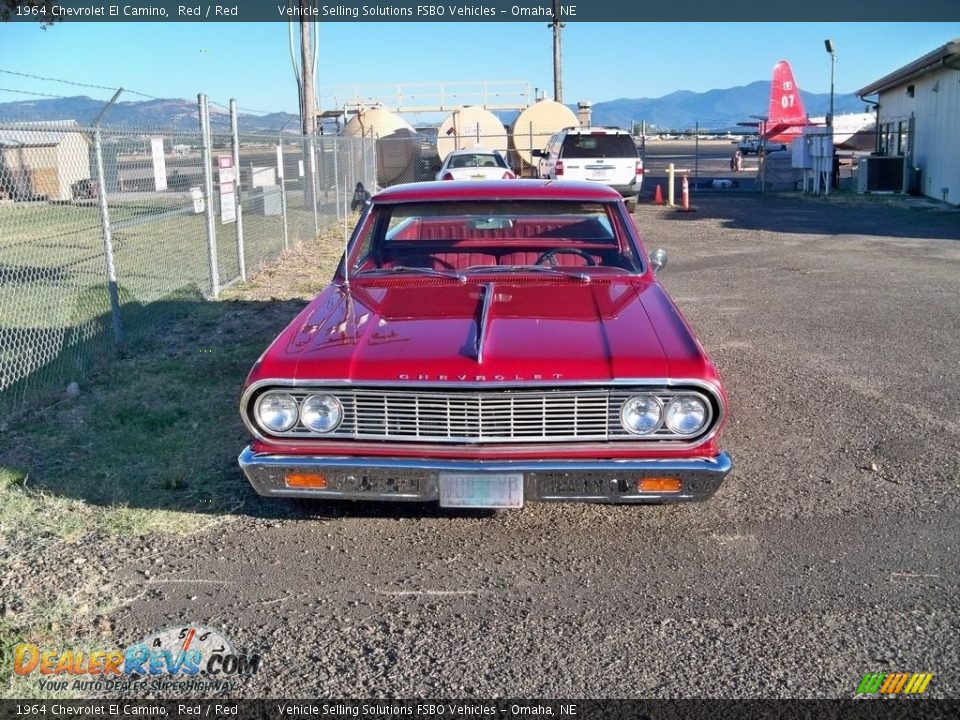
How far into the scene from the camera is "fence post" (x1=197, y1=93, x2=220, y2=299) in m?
10.5

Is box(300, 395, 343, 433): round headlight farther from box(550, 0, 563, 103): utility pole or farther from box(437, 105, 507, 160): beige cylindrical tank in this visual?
box(550, 0, 563, 103): utility pole

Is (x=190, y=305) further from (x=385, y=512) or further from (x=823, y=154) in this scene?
(x=823, y=154)

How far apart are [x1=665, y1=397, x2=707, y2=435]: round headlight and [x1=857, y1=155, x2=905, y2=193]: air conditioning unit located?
2430 cm

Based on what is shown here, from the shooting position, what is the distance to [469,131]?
1265 inches

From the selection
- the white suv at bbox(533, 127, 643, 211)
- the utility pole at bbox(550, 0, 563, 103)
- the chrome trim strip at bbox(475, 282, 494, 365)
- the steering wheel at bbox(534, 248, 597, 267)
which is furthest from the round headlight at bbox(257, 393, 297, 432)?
the utility pole at bbox(550, 0, 563, 103)

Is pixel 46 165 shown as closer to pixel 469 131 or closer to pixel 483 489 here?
pixel 483 489

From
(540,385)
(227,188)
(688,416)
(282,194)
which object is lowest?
(688,416)

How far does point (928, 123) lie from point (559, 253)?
22636 millimetres

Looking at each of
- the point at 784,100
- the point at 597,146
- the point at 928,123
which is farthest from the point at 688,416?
the point at 784,100

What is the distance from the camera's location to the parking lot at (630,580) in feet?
11.3

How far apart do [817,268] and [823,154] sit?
15.1 m

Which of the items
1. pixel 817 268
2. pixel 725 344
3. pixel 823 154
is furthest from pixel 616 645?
pixel 823 154

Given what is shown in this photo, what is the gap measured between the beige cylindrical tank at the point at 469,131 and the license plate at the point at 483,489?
2810 centimetres

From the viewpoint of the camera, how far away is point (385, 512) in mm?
4852
